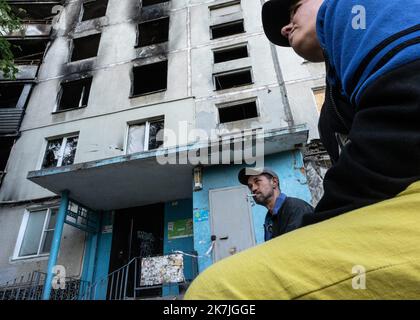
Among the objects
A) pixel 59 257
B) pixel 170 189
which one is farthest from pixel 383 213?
pixel 59 257

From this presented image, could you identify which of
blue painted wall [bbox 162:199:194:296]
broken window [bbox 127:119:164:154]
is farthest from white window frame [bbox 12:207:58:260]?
blue painted wall [bbox 162:199:194:296]

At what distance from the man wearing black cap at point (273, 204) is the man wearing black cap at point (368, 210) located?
5.21 feet

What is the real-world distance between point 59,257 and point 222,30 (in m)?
11.4

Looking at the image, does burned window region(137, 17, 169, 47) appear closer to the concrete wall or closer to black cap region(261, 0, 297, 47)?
the concrete wall

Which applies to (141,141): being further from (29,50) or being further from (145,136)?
(29,50)

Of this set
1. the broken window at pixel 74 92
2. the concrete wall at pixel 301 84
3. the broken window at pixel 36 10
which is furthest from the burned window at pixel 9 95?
the concrete wall at pixel 301 84

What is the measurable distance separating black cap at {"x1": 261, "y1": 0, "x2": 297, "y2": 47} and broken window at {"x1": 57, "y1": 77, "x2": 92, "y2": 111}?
12.7 metres

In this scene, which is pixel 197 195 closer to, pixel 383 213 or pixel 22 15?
pixel 383 213

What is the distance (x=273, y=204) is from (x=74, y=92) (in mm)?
12806

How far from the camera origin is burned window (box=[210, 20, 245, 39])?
12.4 m

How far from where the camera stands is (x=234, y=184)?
302 inches

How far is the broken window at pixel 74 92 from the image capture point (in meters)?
12.5
